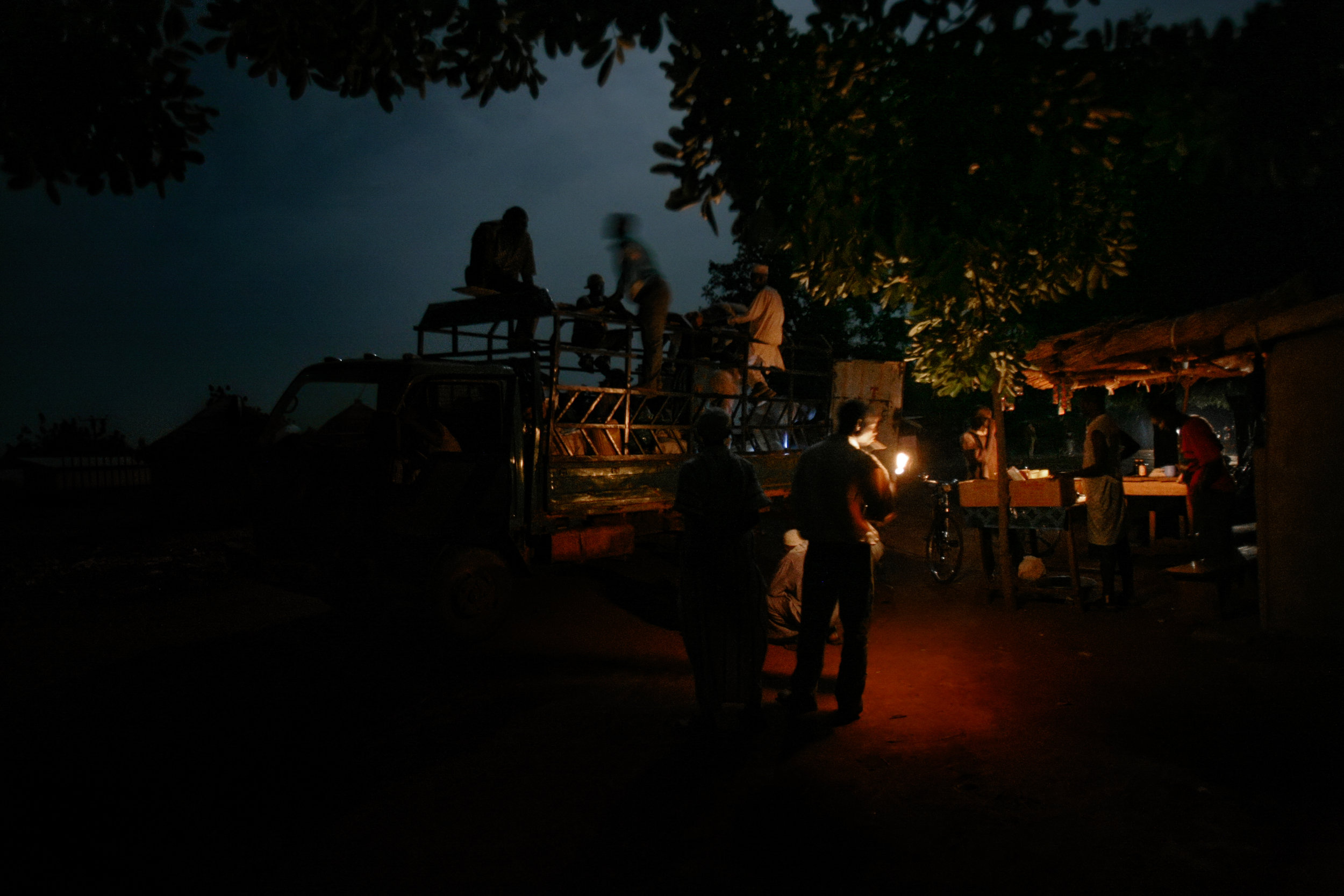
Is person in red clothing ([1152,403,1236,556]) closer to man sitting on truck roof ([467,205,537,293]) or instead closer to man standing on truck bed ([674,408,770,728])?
man standing on truck bed ([674,408,770,728])

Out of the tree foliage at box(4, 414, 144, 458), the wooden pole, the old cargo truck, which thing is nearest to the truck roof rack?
the old cargo truck

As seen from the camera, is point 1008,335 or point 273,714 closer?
point 273,714

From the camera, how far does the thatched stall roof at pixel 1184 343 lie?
5617 mm

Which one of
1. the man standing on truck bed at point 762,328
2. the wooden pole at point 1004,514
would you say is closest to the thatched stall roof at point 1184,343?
the wooden pole at point 1004,514

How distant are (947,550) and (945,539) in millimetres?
136

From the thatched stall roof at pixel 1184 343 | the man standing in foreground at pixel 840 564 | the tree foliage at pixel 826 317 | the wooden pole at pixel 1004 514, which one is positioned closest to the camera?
the man standing in foreground at pixel 840 564

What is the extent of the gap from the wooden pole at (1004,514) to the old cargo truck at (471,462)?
294 centimetres

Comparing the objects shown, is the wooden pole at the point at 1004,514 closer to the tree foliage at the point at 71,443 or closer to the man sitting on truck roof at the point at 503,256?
the man sitting on truck roof at the point at 503,256

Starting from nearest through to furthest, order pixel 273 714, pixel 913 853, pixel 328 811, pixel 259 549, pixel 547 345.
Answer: pixel 913 853, pixel 328 811, pixel 273 714, pixel 259 549, pixel 547 345

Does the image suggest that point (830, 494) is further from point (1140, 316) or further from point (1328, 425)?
point (1140, 316)

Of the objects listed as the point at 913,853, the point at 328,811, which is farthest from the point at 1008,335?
the point at 328,811

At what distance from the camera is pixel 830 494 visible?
4.62m

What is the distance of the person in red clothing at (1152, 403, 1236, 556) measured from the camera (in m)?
7.13

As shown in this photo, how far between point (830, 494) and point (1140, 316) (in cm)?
609
